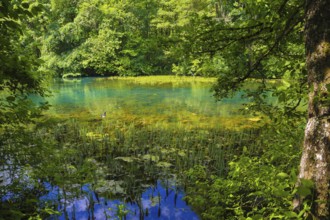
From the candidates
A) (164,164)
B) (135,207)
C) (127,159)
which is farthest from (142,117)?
(135,207)

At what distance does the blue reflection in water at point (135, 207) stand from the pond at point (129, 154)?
0.02 metres

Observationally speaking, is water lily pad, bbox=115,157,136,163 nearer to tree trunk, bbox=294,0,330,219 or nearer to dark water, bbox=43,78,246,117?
dark water, bbox=43,78,246,117

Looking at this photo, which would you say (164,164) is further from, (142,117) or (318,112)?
(318,112)

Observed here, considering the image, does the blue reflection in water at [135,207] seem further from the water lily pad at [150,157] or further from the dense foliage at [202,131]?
the water lily pad at [150,157]

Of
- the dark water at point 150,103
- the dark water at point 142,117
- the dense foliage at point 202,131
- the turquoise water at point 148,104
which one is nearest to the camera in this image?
the dense foliage at point 202,131

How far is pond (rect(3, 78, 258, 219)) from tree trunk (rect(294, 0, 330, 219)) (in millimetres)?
2133

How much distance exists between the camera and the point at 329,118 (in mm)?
1906

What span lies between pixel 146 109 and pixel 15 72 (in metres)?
12.0

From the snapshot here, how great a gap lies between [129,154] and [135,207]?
2.76m

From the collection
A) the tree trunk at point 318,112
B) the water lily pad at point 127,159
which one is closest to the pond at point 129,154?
the water lily pad at point 127,159

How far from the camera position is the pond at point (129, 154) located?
5.40 metres

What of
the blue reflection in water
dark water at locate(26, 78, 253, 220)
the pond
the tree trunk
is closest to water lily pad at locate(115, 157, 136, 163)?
the pond

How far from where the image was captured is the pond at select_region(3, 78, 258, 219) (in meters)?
5.40

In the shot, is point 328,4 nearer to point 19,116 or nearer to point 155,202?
point 19,116
